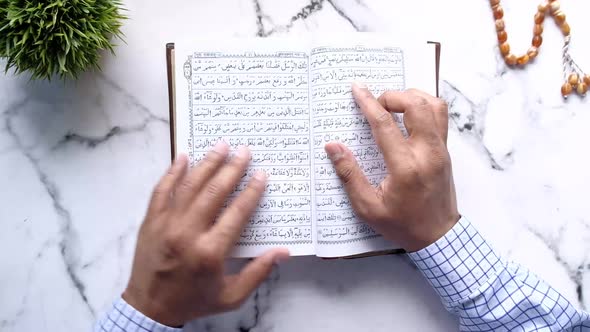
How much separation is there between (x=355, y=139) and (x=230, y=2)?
0.94ft

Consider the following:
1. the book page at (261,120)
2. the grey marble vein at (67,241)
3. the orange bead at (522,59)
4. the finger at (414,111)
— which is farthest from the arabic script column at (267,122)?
the orange bead at (522,59)

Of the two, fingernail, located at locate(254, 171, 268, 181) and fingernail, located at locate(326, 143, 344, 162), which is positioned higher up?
fingernail, located at locate(326, 143, 344, 162)

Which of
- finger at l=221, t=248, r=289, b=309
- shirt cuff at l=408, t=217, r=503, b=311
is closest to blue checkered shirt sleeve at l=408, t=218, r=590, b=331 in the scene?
shirt cuff at l=408, t=217, r=503, b=311

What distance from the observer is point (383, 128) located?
66 cm

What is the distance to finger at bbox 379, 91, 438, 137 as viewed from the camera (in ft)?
2.17

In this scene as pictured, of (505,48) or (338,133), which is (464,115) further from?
(338,133)

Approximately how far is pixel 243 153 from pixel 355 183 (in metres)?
0.16

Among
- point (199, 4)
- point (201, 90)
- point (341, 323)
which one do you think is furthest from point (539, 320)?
→ point (199, 4)

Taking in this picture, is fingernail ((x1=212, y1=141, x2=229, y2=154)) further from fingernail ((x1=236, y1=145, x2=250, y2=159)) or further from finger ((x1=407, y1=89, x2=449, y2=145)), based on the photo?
finger ((x1=407, y1=89, x2=449, y2=145))

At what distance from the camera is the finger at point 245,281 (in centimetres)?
64

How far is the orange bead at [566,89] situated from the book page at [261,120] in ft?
1.38

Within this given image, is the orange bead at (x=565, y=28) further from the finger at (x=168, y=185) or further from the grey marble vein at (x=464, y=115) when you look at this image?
the finger at (x=168, y=185)

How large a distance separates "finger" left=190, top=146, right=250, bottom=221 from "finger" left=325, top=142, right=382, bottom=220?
0.13 metres

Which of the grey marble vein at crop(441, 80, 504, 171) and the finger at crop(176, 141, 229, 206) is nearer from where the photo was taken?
the finger at crop(176, 141, 229, 206)
